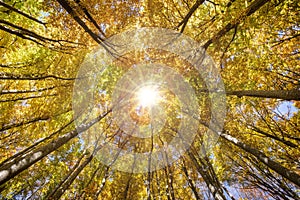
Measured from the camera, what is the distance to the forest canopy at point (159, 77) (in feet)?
16.8

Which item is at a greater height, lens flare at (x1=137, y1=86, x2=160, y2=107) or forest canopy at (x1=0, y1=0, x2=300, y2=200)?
lens flare at (x1=137, y1=86, x2=160, y2=107)

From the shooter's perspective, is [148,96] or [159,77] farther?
[148,96]

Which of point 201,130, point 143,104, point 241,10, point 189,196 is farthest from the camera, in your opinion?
point 143,104

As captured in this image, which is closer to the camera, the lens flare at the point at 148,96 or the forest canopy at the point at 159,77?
the forest canopy at the point at 159,77

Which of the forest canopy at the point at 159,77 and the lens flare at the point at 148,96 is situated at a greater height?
the lens flare at the point at 148,96

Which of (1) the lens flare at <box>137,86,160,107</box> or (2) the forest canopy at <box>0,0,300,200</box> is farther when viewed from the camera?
(1) the lens flare at <box>137,86,160,107</box>

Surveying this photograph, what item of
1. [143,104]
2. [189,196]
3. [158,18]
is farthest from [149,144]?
[158,18]

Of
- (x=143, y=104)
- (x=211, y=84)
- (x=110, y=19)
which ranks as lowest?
(x=211, y=84)

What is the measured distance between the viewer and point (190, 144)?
31.8 ft

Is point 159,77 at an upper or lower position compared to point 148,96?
lower

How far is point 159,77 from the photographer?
8.15 m

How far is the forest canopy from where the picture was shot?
5.12 m

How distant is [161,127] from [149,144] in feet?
7.68

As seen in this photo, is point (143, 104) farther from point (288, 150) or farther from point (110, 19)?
point (288, 150)
